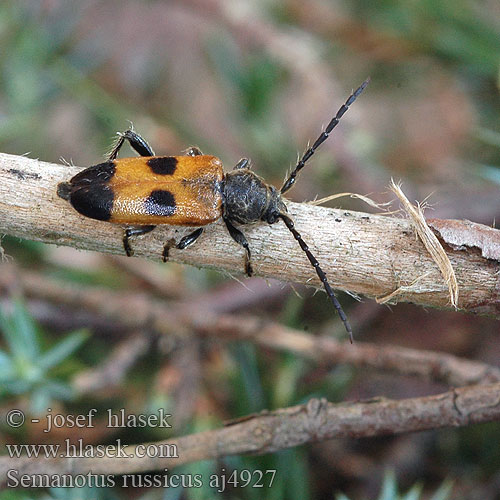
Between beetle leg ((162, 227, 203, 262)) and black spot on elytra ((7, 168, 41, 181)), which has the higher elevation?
black spot on elytra ((7, 168, 41, 181))

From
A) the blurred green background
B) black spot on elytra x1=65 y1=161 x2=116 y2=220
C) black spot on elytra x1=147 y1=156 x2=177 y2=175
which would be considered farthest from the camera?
the blurred green background

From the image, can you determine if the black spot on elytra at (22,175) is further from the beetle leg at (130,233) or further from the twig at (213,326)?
the twig at (213,326)

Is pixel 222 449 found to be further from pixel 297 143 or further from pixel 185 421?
pixel 297 143

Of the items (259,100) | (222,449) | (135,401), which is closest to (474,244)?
(222,449)

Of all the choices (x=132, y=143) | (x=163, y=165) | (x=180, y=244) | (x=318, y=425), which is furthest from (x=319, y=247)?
(x=132, y=143)

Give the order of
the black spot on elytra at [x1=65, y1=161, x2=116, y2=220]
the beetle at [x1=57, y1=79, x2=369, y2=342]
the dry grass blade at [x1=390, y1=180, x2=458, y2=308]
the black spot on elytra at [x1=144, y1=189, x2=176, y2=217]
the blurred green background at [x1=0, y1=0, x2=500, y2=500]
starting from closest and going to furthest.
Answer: the dry grass blade at [x1=390, y1=180, x2=458, y2=308] < the black spot on elytra at [x1=65, y1=161, x2=116, y2=220] < the beetle at [x1=57, y1=79, x2=369, y2=342] < the black spot on elytra at [x1=144, y1=189, x2=176, y2=217] < the blurred green background at [x1=0, y1=0, x2=500, y2=500]

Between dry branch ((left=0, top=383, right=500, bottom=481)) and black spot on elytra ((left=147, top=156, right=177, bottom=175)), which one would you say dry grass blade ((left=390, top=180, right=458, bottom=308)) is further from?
black spot on elytra ((left=147, top=156, right=177, bottom=175))

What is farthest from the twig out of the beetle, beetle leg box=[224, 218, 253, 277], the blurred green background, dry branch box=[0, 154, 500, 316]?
beetle leg box=[224, 218, 253, 277]

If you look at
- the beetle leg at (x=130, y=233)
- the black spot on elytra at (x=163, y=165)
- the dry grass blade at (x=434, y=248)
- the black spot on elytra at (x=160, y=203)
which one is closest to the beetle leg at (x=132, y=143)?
the black spot on elytra at (x=163, y=165)
